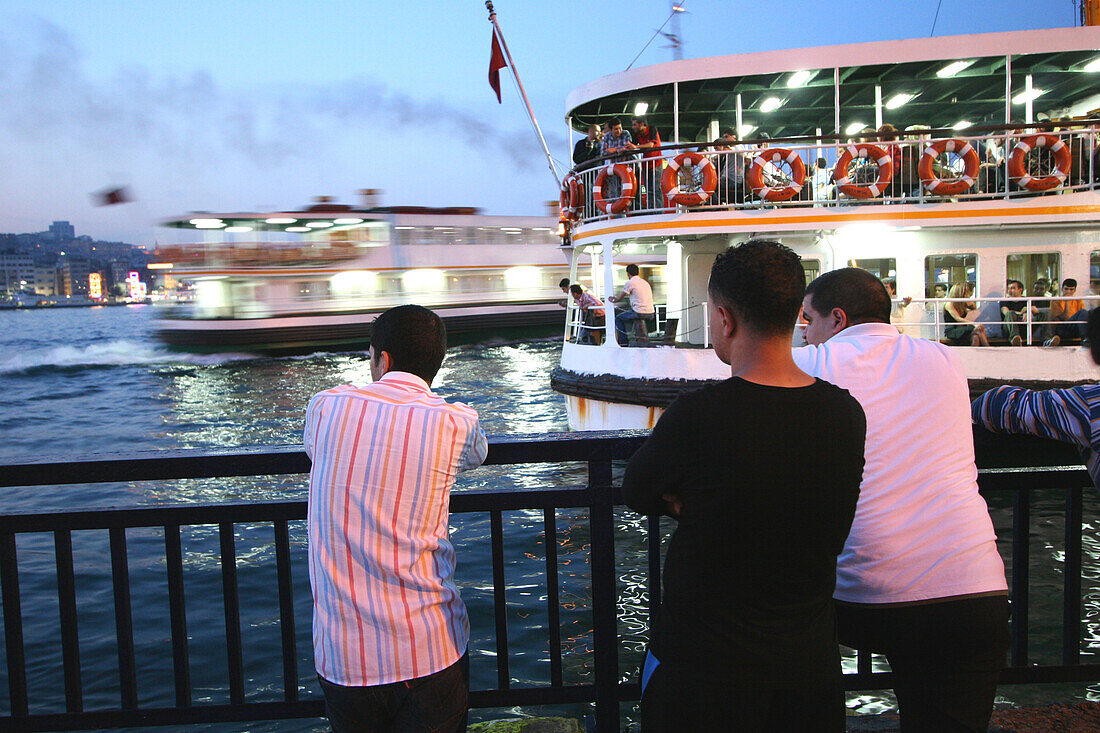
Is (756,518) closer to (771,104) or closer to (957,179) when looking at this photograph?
(957,179)

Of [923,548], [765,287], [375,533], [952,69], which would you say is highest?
[952,69]

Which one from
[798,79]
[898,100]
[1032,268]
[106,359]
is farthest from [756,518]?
[106,359]

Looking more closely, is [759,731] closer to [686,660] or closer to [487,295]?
[686,660]

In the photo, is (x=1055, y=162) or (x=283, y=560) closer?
(x=283, y=560)

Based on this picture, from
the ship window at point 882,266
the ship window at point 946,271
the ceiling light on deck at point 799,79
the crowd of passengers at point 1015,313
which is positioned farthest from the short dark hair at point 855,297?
the ceiling light on deck at point 799,79

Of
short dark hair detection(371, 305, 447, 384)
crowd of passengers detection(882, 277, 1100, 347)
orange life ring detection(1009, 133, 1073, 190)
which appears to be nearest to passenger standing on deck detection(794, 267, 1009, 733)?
short dark hair detection(371, 305, 447, 384)

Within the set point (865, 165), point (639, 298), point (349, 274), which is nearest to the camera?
point (639, 298)

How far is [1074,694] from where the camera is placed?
551 cm

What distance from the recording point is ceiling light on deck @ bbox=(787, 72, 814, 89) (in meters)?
12.8

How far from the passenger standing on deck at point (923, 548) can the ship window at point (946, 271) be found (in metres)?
11.0

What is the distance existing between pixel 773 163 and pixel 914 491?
10159 mm

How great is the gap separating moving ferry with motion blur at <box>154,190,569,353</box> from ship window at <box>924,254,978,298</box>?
2546 cm

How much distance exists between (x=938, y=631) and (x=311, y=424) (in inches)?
69.5

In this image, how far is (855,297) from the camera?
239 centimetres
